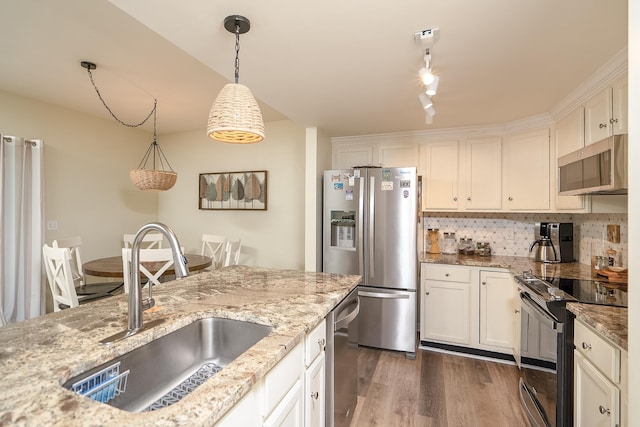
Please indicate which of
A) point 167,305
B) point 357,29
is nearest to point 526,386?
point 167,305

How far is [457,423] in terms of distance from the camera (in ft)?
6.45

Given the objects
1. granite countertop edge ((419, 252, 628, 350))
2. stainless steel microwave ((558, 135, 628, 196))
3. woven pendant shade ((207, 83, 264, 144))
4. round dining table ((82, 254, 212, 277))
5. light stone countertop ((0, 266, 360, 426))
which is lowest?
round dining table ((82, 254, 212, 277))

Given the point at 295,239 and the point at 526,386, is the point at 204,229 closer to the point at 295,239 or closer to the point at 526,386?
the point at 295,239

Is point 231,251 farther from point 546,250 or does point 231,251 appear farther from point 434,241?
point 546,250

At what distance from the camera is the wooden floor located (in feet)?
6.59

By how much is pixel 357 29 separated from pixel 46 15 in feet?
6.02

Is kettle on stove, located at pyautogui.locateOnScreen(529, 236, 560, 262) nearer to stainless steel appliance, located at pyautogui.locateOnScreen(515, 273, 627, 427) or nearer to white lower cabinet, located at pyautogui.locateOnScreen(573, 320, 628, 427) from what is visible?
stainless steel appliance, located at pyautogui.locateOnScreen(515, 273, 627, 427)

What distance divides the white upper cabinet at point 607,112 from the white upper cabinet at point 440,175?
3.83 ft

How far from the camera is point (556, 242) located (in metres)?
2.79

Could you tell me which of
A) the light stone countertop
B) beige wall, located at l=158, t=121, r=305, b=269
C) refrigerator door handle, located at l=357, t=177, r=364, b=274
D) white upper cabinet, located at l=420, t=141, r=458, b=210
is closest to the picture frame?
beige wall, located at l=158, t=121, r=305, b=269

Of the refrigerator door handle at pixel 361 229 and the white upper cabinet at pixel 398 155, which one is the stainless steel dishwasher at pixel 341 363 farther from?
the white upper cabinet at pixel 398 155

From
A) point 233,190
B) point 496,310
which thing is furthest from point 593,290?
point 233,190

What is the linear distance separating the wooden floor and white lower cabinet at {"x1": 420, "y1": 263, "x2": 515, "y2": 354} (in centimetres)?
19

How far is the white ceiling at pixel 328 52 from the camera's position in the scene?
139 cm
